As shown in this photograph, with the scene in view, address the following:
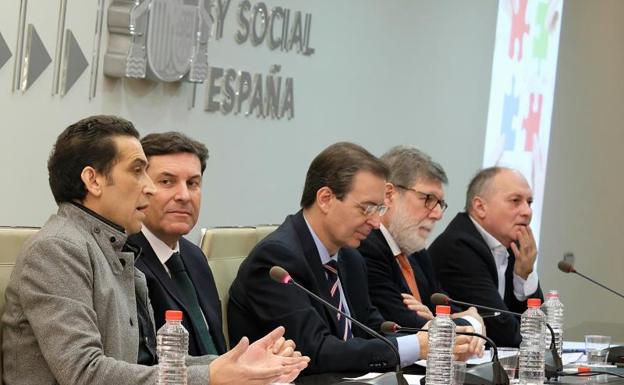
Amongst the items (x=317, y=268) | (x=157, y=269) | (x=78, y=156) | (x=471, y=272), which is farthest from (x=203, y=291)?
(x=471, y=272)

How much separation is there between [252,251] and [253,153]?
6.62 feet

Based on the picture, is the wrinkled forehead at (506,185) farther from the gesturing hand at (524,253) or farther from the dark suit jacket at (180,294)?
the dark suit jacket at (180,294)

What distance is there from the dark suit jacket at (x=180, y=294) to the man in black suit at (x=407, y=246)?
97 cm

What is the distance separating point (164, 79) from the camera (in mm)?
4820

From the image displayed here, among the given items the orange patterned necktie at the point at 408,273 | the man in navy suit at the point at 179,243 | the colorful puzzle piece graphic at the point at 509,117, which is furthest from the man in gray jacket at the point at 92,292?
the colorful puzzle piece graphic at the point at 509,117

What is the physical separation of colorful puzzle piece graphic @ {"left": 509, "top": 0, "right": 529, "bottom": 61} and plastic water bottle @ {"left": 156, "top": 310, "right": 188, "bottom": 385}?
582 centimetres

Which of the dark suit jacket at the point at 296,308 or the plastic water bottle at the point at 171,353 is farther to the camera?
the dark suit jacket at the point at 296,308

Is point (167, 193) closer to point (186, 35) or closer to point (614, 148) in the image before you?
point (186, 35)

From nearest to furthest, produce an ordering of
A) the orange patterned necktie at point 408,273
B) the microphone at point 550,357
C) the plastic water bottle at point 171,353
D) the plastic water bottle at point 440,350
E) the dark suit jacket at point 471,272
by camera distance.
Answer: the plastic water bottle at point 171,353, the plastic water bottle at point 440,350, the microphone at point 550,357, the orange patterned necktie at point 408,273, the dark suit jacket at point 471,272

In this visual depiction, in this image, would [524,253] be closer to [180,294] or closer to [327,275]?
[327,275]

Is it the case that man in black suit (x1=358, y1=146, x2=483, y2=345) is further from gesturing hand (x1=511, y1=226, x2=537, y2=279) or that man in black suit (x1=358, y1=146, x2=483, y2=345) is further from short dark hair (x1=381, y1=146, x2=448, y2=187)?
gesturing hand (x1=511, y1=226, x2=537, y2=279)

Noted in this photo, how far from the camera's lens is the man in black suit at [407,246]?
14.0 ft

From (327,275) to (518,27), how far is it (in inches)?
183

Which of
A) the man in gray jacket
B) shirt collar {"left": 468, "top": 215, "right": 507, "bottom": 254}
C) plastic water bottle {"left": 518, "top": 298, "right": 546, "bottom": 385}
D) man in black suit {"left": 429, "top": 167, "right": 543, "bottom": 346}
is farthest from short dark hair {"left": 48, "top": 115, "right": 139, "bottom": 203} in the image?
shirt collar {"left": 468, "top": 215, "right": 507, "bottom": 254}
